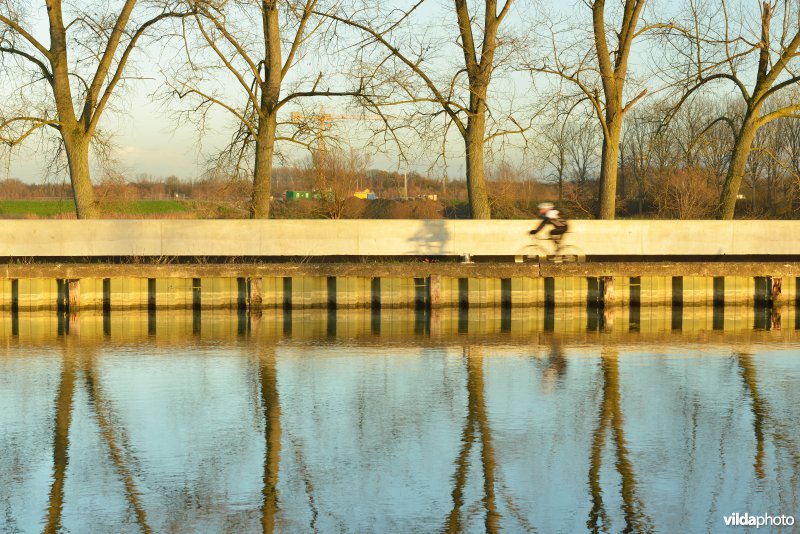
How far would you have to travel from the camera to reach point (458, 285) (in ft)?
69.1

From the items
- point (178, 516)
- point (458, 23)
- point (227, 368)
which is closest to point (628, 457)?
point (178, 516)

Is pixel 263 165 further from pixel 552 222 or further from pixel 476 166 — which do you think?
pixel 552 222

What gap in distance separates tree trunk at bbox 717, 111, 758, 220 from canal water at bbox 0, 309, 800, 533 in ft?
36.7

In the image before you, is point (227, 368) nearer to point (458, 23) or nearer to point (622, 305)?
point (622, 305)

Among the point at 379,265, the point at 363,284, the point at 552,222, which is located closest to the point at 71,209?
the point at 363,284

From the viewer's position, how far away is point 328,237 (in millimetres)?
22188

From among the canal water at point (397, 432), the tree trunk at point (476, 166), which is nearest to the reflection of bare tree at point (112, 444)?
the canal water at point (397, 432)

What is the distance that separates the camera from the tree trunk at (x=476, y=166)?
2419 centimetres

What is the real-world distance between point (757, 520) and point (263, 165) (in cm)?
1858

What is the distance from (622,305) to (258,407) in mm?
12568

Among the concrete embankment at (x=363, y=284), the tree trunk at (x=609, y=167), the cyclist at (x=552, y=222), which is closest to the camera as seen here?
the concrete embankment at (x=363, y=284)

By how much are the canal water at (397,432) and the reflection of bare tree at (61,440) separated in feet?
0.07

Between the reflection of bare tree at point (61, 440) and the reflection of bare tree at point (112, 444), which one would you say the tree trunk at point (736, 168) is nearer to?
the reflection of bare tree at point (61, 440)

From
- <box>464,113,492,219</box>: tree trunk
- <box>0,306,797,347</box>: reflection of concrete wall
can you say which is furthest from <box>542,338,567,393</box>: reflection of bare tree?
<box>464,113,492,219</box>: tree trunk
